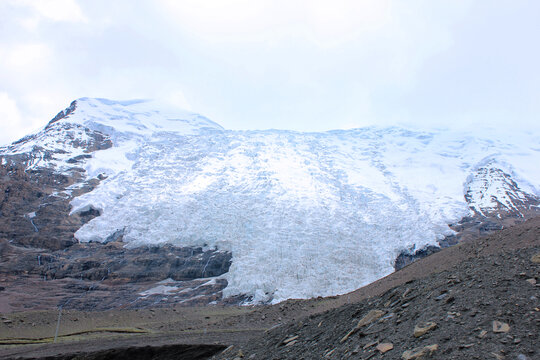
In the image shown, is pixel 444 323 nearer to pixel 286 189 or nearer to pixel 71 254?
pixel 286 189

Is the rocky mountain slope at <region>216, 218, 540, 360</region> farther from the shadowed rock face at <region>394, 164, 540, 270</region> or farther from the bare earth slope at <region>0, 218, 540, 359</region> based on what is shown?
the shadowed rock face at <region>394, 164, 540, 270</region>

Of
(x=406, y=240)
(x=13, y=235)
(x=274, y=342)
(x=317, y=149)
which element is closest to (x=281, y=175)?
(x=317, y=149)

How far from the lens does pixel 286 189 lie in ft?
193

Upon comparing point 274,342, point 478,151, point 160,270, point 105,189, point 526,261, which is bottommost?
point 274,342

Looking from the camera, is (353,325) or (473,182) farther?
(473,182)

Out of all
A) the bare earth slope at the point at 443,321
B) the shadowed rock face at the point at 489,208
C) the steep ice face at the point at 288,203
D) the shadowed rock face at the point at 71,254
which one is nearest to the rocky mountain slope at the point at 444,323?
the bare earth slope at the point at 443,321

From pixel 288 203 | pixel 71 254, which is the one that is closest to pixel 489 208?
pixel 288 203

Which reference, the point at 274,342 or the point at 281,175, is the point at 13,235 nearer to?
the point at 281,175

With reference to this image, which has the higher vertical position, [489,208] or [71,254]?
[71,254]

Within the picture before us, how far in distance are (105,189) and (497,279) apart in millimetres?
62037

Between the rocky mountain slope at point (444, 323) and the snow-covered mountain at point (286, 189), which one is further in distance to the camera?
the snow-covered mountain at point (286, 189)

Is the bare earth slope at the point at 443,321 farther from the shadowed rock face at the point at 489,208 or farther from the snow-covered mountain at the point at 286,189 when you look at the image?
the shadowed rock face at the point at 489,208

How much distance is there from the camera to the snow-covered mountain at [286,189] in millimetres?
46906

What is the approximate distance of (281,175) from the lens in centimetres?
6253
